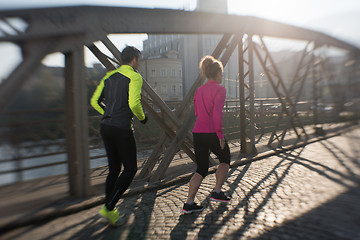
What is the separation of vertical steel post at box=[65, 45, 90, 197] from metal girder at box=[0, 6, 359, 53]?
349mm

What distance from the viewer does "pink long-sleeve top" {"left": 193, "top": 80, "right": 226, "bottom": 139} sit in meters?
3.47

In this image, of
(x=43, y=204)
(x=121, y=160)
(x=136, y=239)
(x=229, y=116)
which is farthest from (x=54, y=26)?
(x=229, y=116)

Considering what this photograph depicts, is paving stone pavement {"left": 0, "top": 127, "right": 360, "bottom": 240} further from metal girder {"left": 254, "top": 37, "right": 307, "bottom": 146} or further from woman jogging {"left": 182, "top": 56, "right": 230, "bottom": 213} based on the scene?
metal girder {"left": 254, "top": 37, "right": 307, "bottom": 146}

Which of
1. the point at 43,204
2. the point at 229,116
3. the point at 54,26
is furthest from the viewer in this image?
the point at 229,116

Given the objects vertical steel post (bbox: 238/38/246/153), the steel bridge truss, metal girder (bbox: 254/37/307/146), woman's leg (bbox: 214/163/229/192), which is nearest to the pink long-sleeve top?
woman's leg (bbox: 214/163/229/192)

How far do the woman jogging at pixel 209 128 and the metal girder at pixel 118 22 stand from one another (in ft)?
3.99

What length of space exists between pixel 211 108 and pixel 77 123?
171 cm

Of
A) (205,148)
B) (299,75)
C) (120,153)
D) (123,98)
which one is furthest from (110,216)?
(299,75)

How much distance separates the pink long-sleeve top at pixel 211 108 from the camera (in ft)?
11.4

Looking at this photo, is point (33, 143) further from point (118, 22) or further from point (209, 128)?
point (209, 128)

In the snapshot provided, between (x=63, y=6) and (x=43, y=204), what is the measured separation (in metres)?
2.39

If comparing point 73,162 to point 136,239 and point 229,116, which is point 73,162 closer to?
point 136,239

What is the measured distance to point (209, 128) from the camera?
140 inches

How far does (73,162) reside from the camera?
3893 mm
